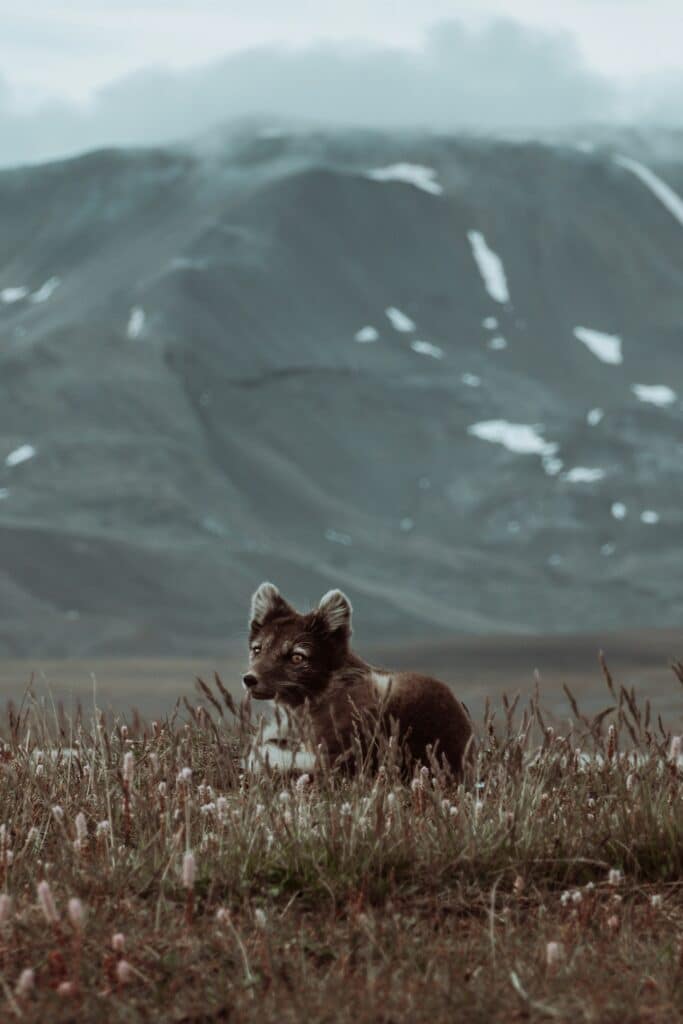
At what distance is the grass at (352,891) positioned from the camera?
5918mm

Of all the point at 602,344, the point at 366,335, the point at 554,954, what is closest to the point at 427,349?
the point at 366,335

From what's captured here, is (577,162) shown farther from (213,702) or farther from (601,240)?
(213,702)

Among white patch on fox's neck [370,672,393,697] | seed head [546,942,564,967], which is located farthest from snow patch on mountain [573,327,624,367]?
seed head [546,942,564,967]

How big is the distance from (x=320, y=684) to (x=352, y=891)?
1758 mm

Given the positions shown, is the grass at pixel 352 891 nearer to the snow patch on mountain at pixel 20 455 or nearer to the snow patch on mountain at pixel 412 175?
the snow patch on mountain at pixel 20 455

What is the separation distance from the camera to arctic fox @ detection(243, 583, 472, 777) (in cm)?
863

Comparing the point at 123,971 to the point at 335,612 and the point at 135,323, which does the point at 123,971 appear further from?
the point at 135,323

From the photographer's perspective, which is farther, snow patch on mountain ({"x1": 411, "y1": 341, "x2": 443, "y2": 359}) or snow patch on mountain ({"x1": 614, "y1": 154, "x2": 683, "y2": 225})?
snow patch on mountain ({"x1": 614, "y1": 154, "x2": 683, "y2": 225})

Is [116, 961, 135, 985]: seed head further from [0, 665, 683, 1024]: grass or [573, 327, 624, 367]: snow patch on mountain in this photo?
[573, 327, 624, 367]: snow patch on mountain

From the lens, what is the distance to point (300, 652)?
8633 millimetres

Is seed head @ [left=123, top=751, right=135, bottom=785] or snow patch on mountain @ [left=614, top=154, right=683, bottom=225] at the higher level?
snow patch on mountain @ [left=614, top=154, right=683, bottom=225]

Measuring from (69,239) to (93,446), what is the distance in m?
53.4

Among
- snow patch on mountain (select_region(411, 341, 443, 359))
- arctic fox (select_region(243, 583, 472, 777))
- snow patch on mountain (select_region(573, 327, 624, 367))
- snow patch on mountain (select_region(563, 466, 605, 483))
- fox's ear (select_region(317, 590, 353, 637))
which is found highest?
snow patch on mountain (select_region(573, 327, 624, 367))

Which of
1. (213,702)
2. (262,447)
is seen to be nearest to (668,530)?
(262,447)
